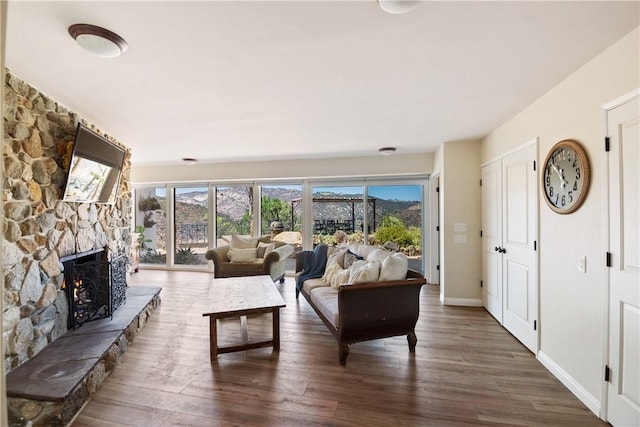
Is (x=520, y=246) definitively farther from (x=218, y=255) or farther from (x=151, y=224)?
(x=151, y=224)

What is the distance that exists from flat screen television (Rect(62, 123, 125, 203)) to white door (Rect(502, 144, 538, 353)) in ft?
13.5

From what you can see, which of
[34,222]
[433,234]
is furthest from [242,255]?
[433,234]

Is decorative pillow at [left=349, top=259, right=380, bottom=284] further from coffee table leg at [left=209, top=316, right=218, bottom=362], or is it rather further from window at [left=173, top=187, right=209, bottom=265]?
window at [left=173, top=187, right=209, bottom=265]

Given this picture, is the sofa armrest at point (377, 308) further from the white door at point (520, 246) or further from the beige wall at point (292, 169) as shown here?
the beige wall at point (292, 169)

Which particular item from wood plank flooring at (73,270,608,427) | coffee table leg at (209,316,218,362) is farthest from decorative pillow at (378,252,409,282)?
coffee table leg at (209,316,218,362)

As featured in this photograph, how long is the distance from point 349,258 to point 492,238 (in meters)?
1.80

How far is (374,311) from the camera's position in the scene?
2506mm

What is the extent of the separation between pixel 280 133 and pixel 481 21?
96.0 inches

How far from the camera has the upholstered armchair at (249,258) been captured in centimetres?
447

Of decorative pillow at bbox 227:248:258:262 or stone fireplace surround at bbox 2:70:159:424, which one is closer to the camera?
stone fireplace surround at bbox 2:70:159:424

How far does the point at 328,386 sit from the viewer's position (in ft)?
7.09

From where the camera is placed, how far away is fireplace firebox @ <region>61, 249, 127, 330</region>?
2.71m

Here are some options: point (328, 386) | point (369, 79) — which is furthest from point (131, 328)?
point (369, 79)

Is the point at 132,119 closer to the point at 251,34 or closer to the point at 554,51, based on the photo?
the point at 251,34
